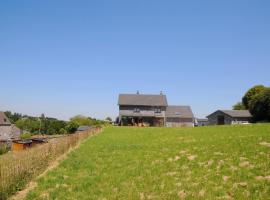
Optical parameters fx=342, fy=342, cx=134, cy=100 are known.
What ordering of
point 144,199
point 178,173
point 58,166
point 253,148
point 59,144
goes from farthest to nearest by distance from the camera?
point 59,144
point 58,166
point 253,148
point 178,173
point 144,199

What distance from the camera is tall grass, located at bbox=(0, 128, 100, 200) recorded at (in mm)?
11698

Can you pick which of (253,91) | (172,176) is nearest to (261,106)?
(253,91)

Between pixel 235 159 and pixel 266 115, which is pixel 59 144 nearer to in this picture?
pixel 235 159

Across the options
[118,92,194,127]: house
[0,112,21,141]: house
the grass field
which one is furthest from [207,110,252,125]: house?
the grass field

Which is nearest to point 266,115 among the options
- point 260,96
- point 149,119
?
point 260,96

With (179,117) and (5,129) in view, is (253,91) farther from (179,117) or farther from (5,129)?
(5,129)

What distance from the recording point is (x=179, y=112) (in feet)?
253

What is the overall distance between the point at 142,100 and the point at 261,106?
927 inches

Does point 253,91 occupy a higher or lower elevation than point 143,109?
higher

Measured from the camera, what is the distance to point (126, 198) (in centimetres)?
1126

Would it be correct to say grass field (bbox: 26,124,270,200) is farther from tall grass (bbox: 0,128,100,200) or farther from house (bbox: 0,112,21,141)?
house (bbox: 0,112,21,141)

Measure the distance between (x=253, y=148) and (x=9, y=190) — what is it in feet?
37.5

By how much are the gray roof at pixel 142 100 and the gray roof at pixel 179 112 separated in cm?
496

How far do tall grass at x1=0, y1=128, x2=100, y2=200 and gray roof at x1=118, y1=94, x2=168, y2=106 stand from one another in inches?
1937
